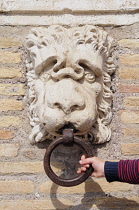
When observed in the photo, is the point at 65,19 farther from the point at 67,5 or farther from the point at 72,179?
the point at 72,179

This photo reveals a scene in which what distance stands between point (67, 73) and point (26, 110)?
33cm

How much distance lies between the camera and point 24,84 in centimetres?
167

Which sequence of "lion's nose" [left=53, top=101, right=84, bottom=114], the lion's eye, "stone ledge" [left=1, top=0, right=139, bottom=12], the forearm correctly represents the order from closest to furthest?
1. the forearm
2. "lion's nose" [left=53, top=101, right=84, bottom=114]
3. the lion's eye
4. "stone ledge" [left=1, top=0, right=139, bottom=12]

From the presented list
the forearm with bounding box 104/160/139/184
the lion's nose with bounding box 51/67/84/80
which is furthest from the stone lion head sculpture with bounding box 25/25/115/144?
the forearm with bounding box 104/160/139/184

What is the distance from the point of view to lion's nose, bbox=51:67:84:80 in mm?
A: 1481

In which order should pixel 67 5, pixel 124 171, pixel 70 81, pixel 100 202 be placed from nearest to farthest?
pixel 124 171 → pixel 70 81 → pixel 100 202 → pixel 67 5

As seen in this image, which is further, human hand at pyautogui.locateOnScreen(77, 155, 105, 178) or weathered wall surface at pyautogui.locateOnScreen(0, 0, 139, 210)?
weathered wall surface at pyautogui.locateOnScreen(0, 0, 139, 210)

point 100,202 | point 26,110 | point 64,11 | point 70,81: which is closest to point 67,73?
point 70,81

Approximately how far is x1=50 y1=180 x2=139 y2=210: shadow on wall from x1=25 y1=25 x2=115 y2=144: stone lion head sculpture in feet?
0.88

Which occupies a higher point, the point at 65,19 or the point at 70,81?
the point at 65,19

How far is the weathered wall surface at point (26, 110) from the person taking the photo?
5.14 feet

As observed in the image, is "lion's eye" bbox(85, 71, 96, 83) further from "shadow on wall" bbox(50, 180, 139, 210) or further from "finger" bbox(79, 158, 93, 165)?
"shadow on wall" bbox(50, 180, 139, 210)

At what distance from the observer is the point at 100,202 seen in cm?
157

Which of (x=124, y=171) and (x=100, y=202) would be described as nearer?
(x=124, y=171)
